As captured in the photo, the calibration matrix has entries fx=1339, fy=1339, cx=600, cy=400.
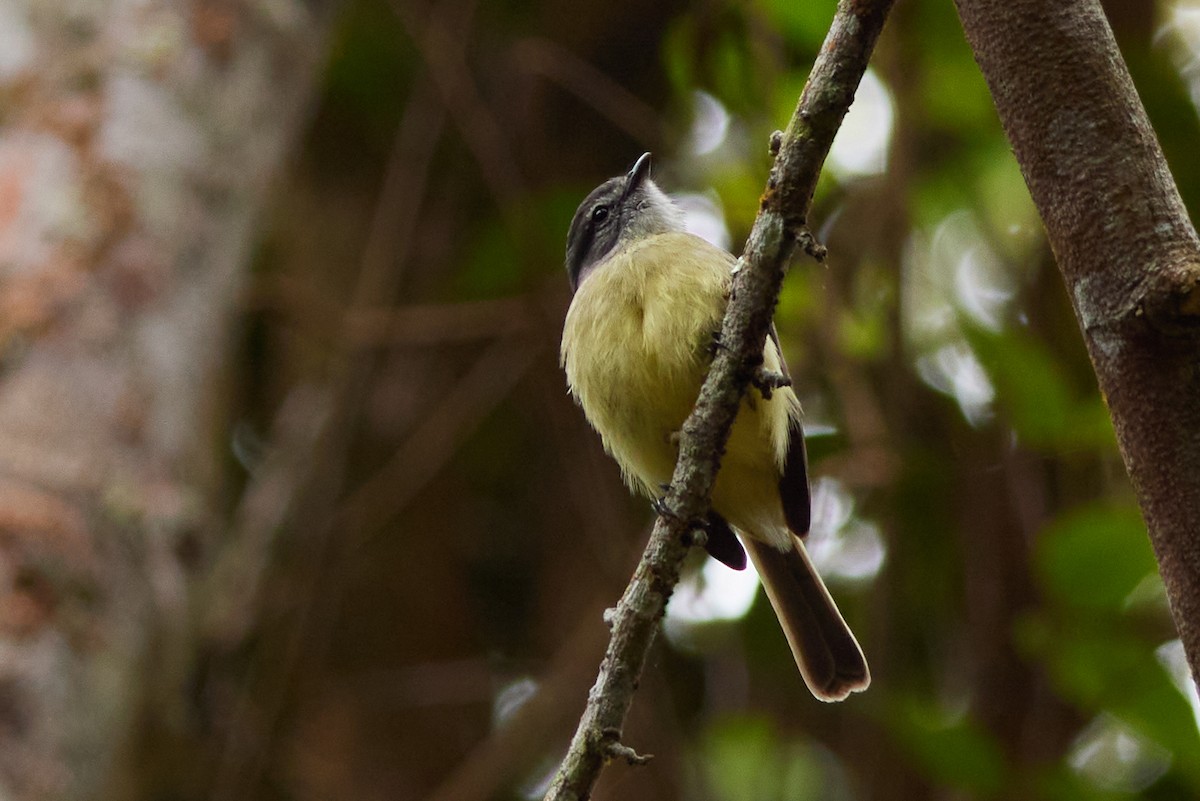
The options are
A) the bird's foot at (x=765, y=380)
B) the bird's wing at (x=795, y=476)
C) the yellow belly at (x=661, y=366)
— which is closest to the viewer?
the bird's foot at (x=765, y=380)

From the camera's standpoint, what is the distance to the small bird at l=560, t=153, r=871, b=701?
280 centimetres

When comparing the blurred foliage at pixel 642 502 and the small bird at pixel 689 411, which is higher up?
the blurred foliage at pixel 642 502

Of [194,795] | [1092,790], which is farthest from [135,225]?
[1092,790]

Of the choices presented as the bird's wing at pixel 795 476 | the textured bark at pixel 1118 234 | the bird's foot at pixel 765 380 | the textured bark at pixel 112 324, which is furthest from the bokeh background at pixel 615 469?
the textured bark at pixel 1118 234

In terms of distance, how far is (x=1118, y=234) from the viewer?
4.40ft

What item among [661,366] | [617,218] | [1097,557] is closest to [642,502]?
[617,218]

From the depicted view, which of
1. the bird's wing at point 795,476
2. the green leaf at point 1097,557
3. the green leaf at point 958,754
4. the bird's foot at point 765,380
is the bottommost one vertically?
the bird's foot at point 765,380

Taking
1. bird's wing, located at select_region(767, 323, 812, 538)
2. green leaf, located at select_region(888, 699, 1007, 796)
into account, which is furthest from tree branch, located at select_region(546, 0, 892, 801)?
green leaf, located at select_region(888, 699, 1007, 796)

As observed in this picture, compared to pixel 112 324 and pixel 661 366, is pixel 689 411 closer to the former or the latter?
pixel 661 366

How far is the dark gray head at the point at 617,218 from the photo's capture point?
12.2ft

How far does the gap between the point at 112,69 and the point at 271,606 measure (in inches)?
68.5

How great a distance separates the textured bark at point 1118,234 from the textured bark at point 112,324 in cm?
245

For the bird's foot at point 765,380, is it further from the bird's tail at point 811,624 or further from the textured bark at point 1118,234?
the bird's tail at point 811,624

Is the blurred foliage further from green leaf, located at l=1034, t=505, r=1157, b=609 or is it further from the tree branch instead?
the tree branch
